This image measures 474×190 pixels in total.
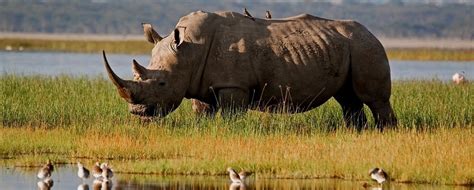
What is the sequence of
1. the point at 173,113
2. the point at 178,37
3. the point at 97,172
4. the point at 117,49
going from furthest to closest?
1. the point at 117,49
2. the point at 173,113
3. the point at 178,37
4. the point at 97,172

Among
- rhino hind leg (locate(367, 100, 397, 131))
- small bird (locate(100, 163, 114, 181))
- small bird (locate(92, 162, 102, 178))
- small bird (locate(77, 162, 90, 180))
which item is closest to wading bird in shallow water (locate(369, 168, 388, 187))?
small bird (locate(100, 163, 114, 181))

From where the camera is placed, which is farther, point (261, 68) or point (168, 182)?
point (261, 68)

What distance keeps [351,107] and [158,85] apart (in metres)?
3.53

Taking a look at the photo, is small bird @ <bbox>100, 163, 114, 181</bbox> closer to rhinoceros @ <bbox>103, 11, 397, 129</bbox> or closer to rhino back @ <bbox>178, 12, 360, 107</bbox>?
rhinoceros @ <bbox>103, 11, 397, 129</bbox>

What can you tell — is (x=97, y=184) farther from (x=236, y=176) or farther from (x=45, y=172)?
(x=236, y=176)

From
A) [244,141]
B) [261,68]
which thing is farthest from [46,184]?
[261,68]

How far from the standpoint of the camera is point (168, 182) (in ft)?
59.7

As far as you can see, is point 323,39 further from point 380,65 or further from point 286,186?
point 286,186

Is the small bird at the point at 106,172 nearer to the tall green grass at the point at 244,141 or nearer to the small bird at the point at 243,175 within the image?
the tall green grass at the point at 244,141

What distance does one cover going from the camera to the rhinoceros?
22.8 meters

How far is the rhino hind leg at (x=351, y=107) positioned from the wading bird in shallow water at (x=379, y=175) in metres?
6.11

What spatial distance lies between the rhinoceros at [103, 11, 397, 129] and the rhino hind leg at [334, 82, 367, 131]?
2 cm

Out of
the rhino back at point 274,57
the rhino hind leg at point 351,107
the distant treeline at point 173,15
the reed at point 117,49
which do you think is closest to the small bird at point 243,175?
the rhino back at point 274,57

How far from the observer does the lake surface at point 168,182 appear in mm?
17781
